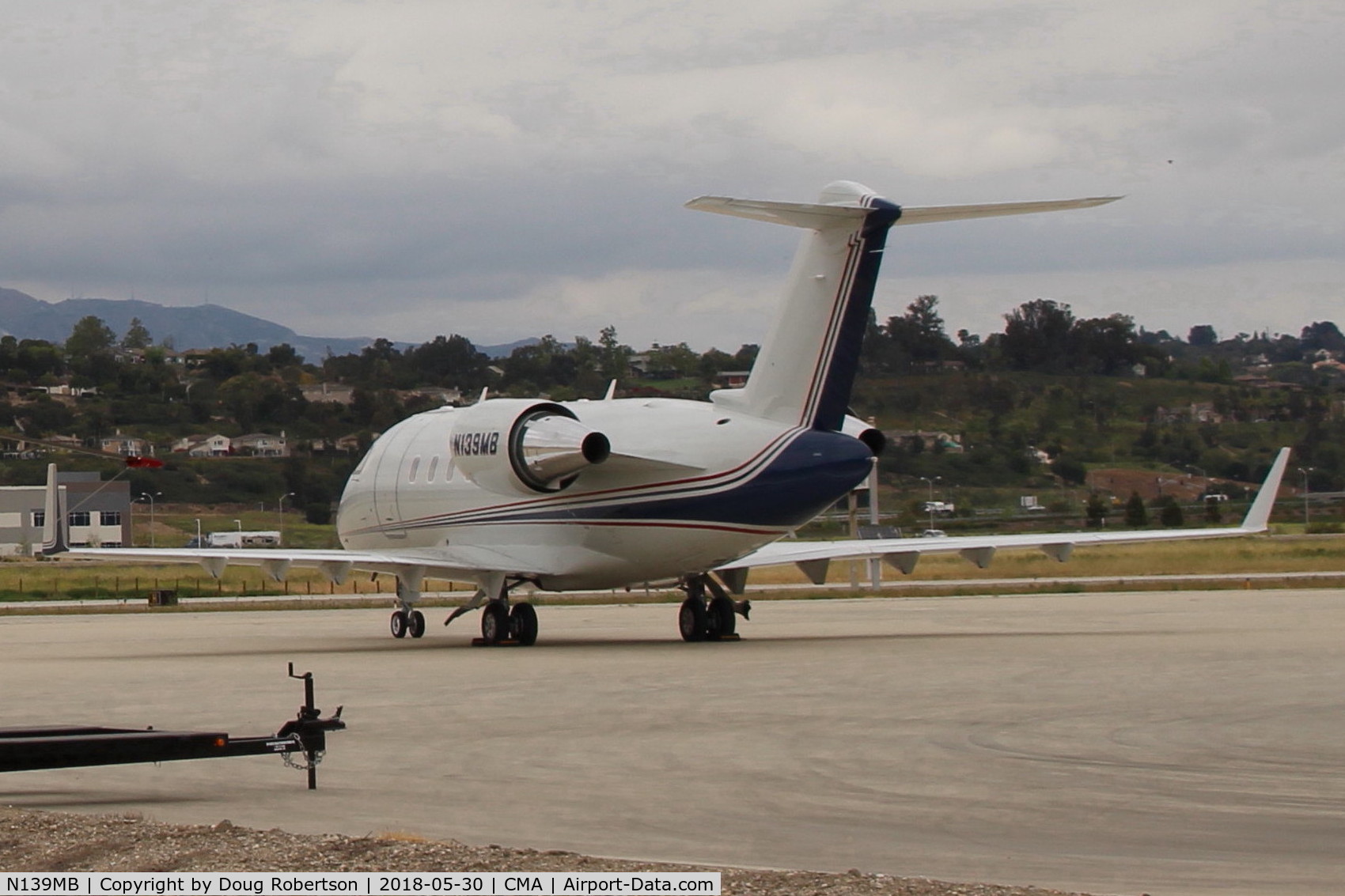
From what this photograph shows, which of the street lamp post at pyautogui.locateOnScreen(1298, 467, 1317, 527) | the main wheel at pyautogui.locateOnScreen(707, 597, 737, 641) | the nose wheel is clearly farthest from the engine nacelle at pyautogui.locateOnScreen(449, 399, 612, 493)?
the street lamp post at pyautogui.locateOnScreen(1298, 467, 1317, 527)

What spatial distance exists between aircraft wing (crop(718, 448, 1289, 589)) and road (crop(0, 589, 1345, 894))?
1777 mm

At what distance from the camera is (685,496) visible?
88.5ft

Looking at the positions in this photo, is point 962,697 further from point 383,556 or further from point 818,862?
point 383,556

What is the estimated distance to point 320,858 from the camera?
30.2ft

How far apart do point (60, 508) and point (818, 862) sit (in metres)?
20.4

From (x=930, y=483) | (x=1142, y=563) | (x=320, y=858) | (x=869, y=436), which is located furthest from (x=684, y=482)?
(x=930, y=483)

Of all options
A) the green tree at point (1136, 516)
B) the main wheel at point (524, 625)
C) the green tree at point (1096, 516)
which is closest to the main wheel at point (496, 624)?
the main wheel at point (524, 625)

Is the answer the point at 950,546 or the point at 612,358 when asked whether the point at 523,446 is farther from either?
the point at 612,358

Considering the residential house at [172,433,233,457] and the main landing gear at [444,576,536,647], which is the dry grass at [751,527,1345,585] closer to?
the main landing gear at [444,576,536,647]

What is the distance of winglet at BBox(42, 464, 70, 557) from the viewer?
25094 mm

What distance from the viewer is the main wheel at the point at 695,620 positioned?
29.1 m

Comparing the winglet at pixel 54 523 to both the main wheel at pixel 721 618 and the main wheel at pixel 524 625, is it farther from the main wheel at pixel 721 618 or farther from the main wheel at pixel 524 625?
the main wheel at pixel 721 618

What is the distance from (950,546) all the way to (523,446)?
687cm

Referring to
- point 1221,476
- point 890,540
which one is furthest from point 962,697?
point 1221,476
